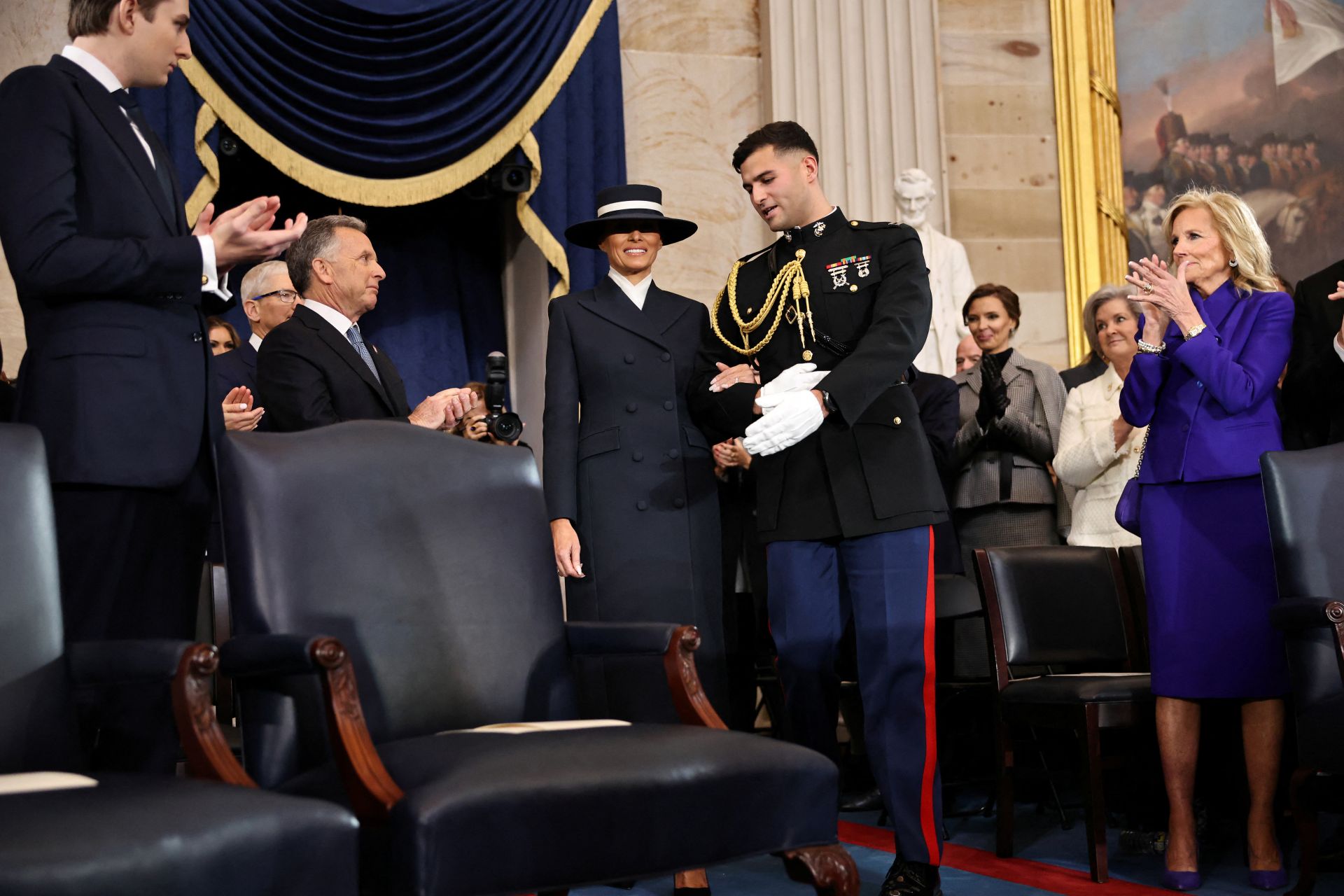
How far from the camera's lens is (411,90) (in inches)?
215

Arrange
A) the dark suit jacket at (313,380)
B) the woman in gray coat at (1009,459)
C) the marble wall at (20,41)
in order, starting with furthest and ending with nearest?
1. the marble wall at (20,41)
2. the woman in gray coat at (1009,459)
3. the dark suit jacket at (313,380)

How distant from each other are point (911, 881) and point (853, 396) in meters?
0.98

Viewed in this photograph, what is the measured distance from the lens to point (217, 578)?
11.6 feet

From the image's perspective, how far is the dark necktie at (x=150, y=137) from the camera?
8.07ft

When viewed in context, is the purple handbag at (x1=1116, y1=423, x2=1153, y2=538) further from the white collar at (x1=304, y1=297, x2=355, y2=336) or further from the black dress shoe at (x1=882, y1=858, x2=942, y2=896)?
the white collar at (x1=304, y1=297, x2=355, y2=336)

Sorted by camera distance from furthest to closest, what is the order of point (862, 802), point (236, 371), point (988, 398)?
1. point (988, 398)
2. point (862, 802)
3. point (236, 371)

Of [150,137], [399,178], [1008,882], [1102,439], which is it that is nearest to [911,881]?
[1008,882]

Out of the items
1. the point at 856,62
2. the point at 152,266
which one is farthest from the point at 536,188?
the point at 152,266

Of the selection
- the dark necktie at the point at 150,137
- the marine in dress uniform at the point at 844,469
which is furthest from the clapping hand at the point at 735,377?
the dark necktie at the point at 150,137

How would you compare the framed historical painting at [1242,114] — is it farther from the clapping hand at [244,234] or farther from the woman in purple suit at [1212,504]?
the clapping hand at [244,234]

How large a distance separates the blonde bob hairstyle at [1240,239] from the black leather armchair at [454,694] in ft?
6.00

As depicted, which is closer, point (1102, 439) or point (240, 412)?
point (240, 412)

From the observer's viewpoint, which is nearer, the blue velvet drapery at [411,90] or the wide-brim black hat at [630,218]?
the wide-brim black hat at [630,218]

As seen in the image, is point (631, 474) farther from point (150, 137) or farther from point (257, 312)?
point (257, 312)
